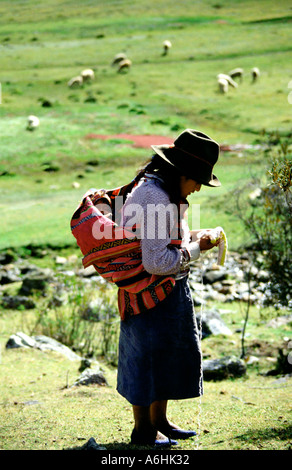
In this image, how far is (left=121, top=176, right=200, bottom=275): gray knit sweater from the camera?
3150mm

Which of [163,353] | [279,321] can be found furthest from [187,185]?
[279,321]

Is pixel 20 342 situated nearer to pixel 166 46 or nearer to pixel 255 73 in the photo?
pixel 255 73

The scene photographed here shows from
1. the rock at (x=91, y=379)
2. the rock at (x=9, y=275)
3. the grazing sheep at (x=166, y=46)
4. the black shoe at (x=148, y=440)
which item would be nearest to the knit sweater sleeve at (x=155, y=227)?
the black shoe at (x=148, y=440)

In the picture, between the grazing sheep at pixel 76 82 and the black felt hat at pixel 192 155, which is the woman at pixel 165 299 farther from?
the grazing sheep at pixel 76 82

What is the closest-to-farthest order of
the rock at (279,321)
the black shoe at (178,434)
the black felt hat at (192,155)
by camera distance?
the black felt hat at (192,155), the black shoe at (178,434), the rock at (279,321)

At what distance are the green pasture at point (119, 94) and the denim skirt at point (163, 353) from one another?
19.3 feet

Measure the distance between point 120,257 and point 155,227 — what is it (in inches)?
11.7

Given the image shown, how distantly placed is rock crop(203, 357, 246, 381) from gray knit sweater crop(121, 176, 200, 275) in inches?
98.0

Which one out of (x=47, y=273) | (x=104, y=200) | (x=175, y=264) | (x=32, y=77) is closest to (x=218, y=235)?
(x=175, y=264)

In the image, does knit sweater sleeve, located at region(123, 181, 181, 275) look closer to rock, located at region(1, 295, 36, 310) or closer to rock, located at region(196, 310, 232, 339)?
rock, located at region(196, 310, 232, 339)

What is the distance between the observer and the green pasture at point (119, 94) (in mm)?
12156

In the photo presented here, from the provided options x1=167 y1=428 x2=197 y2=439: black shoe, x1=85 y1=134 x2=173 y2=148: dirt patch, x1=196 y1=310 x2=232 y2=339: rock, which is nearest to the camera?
x1=167 y1=428 x2=197 y2=439: black shoe

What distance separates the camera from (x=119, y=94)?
19.9 m

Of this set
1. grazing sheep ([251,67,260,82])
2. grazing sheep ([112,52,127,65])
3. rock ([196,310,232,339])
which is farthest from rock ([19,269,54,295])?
grazing sheep ([112,52,127,65])
